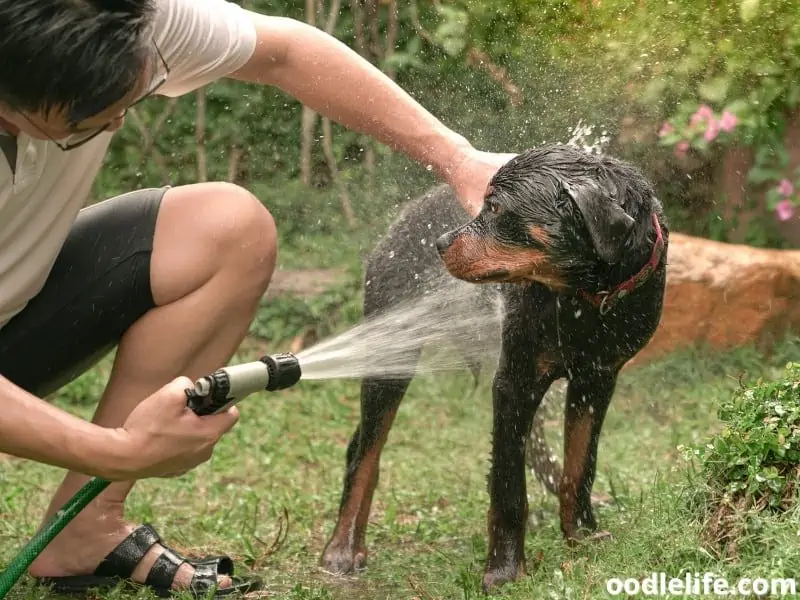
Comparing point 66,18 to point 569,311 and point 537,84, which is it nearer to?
point 569,311

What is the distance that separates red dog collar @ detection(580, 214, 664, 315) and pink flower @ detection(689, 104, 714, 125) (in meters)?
3.52

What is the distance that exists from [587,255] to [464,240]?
35 cm

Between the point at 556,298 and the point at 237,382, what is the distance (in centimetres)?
124

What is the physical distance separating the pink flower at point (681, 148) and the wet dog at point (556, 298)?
3156 millimetres

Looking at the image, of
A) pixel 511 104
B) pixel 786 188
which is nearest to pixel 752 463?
pixel 511 104

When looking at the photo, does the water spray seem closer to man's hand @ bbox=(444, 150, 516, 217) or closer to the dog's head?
the dog's head

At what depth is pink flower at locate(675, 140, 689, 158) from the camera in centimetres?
653

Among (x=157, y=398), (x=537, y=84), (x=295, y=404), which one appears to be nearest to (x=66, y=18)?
(x=157, y=398)

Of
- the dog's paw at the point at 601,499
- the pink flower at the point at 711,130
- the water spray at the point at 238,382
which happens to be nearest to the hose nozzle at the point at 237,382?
the water spray at the point at 238,382

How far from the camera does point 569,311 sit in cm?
331

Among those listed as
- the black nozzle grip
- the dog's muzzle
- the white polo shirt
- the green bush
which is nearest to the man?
the white polo shirt

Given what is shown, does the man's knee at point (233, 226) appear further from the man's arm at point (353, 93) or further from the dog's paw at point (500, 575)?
the dog's paw at point (500, 575)

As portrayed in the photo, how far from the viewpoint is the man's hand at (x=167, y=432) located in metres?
2.38

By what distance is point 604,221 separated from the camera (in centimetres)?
302
